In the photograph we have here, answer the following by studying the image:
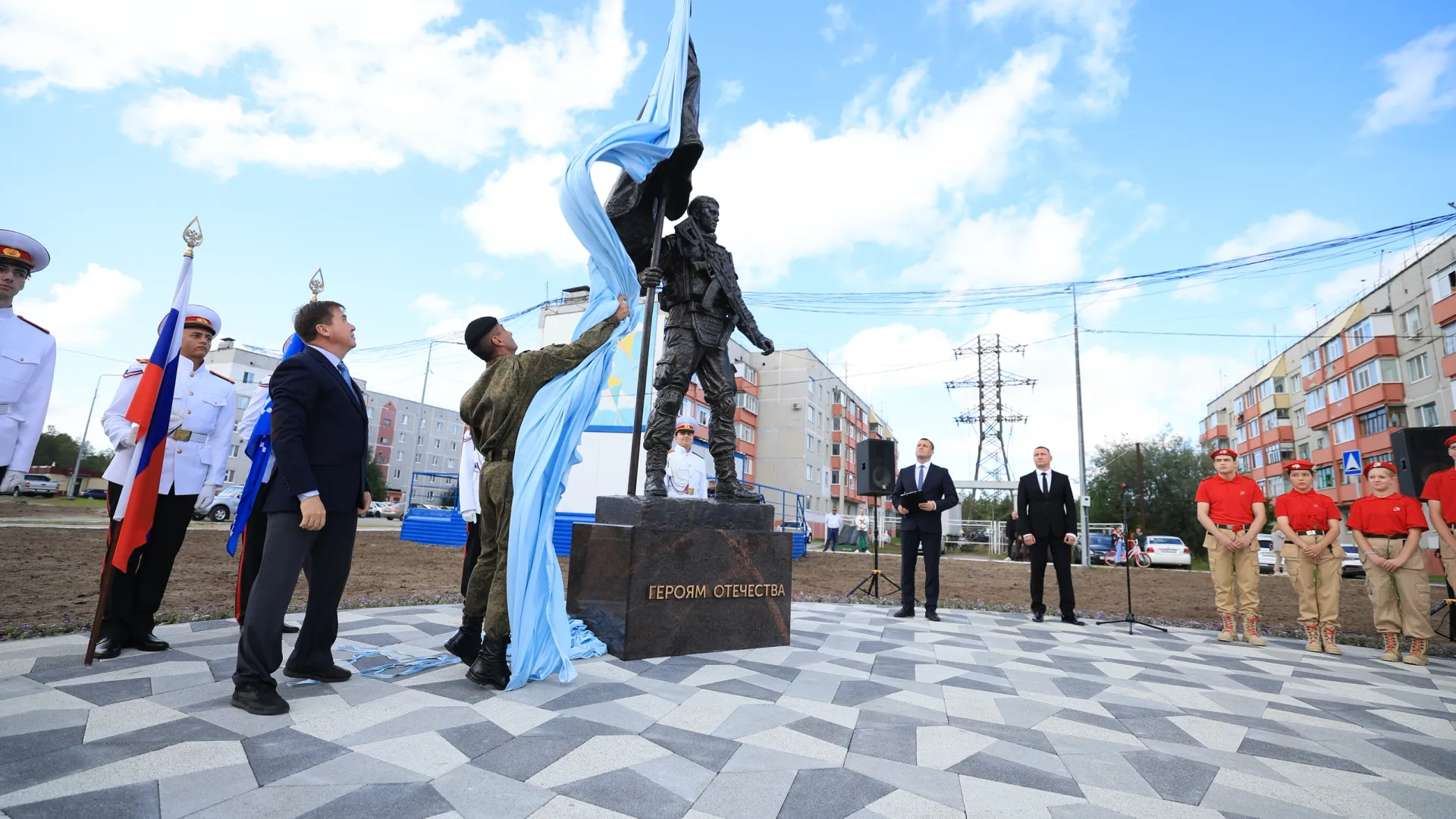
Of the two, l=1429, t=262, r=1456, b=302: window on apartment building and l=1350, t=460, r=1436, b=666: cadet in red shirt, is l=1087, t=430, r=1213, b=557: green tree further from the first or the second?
l=1350, t=460, r=1436, b=666: cadet in red shirt

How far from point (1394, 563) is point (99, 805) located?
8.24 m

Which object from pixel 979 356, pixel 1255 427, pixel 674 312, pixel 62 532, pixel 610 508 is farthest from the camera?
pixel 1255 427

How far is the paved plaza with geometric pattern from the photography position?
1.98 metres

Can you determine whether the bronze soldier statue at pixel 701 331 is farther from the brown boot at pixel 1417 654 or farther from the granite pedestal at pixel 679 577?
the brown boot at pixel 1417 654

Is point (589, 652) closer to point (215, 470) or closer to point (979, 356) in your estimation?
point (215, 470)

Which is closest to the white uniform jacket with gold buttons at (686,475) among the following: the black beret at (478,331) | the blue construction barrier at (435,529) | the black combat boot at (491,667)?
the black beret at (478,331)

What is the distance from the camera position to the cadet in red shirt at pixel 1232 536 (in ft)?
19.6

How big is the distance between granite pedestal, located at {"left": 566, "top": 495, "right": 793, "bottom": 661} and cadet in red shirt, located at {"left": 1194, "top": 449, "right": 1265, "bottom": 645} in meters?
4.28

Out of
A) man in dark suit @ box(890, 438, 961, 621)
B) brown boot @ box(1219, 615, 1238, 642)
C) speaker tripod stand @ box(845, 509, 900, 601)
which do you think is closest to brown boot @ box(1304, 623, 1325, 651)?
brown boot @ box(1219, 615, 1238, 642)

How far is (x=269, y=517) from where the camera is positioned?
9.78 feet

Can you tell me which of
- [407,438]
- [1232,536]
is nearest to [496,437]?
[1232,536]

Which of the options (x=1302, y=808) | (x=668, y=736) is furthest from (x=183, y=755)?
(x=1302, y=808)

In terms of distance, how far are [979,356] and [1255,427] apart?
25.2 metres

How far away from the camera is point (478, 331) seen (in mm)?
3756
